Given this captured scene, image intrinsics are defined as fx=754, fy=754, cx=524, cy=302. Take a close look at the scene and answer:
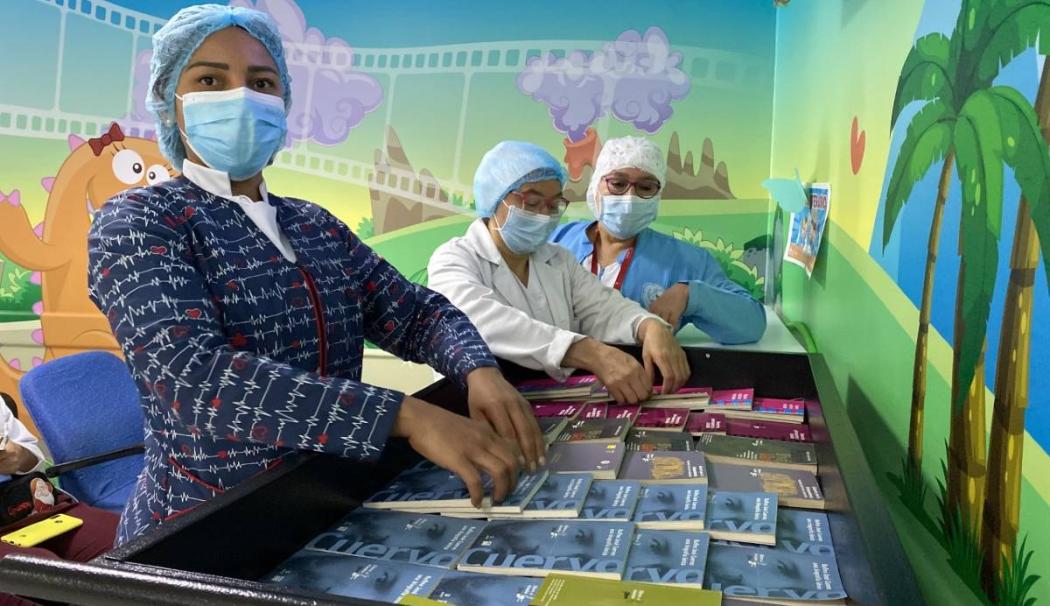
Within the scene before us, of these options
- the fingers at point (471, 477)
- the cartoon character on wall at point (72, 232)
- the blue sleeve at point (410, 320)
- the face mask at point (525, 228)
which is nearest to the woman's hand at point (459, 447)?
the fingers at point (471, 477)

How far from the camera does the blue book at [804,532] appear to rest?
905 mm

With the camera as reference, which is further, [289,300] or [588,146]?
[588,146]

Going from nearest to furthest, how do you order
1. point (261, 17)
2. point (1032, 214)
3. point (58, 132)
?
point (1032, 214) → point (261, 17) → point (58, 132)

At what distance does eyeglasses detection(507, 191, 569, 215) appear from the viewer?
208 centimetres

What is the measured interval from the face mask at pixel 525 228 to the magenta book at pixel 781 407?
2.52 ft

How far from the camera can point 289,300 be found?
1199 mm

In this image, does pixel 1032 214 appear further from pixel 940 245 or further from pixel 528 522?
pixel 528 522

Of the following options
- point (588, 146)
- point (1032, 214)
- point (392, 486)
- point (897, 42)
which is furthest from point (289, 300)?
point (588, 146)

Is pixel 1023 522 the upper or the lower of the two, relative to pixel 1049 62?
lower

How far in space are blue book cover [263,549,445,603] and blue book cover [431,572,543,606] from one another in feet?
0.05

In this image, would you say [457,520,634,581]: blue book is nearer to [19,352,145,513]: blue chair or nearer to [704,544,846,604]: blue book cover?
[704,544,846,604]: blue book cover

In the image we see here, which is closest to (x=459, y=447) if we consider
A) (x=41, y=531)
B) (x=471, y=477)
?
(x=471, y=477)

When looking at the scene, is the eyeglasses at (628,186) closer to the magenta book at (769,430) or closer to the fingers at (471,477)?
the magenta book at (769,430)

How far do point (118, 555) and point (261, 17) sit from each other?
3.13 feet
